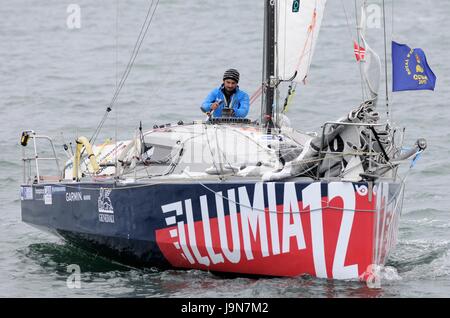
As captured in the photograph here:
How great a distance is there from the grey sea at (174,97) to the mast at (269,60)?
76.1 inches

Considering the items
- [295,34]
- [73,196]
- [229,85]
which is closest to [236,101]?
[229,85]

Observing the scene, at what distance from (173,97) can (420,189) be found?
313 inches

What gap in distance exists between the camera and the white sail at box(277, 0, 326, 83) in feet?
44.3

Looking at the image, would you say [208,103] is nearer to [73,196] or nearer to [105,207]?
[73,196]

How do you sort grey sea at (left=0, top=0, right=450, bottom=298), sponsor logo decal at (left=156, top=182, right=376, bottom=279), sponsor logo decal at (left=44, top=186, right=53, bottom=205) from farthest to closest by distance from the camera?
sponsor logo decal at (left=44, top=186, right=53, bottom=205)
grey sea at (left=0, top=0, right=450, bottom=298)
sponsor logo decal at (left=156, top=182, right=376, bottom=279)

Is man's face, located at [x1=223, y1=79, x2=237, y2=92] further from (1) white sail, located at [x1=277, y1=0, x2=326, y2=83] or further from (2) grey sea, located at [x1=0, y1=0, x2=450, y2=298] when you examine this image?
(2) grey sea, located at [x1=0, y1=0, x2=450, y2=298]

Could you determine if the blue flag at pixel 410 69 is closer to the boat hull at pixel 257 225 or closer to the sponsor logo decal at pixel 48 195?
the boat hull at pixel 257 225

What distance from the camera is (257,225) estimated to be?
424 inches

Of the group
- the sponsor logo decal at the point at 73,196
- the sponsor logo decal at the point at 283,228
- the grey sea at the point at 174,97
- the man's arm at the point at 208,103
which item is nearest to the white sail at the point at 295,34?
the man's arm at the point at 208,103

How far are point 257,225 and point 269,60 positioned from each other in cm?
329

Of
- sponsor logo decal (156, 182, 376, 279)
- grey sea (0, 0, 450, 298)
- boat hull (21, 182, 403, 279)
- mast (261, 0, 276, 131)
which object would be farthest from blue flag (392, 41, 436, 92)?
mast (261, 0, 276, 131)

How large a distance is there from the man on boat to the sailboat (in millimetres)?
519

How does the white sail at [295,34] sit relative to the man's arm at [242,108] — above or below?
above

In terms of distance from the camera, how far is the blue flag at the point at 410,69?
10.7 metres
